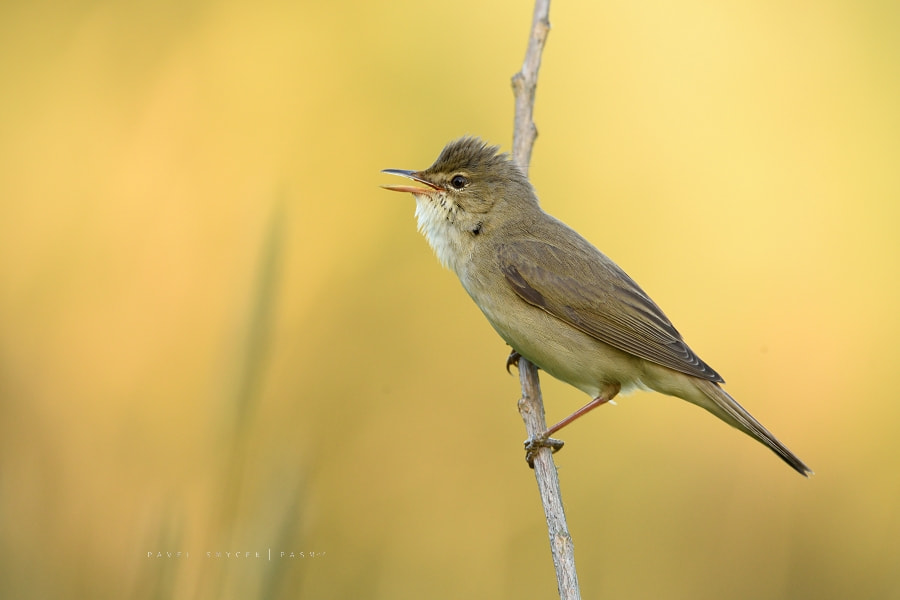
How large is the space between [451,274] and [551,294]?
1.99m

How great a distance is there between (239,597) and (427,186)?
309 cm

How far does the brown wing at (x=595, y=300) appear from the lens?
3.82 metres

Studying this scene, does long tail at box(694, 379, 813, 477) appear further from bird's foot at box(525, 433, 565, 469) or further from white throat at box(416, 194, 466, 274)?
white throat at box(416, 194, 466, 274)

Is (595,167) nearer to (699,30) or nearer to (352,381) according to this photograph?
(699,30)

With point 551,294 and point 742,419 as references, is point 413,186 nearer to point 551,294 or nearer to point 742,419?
point 551,294

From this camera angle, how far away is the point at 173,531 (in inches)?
53.7

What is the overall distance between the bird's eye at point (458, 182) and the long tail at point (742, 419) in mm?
1513

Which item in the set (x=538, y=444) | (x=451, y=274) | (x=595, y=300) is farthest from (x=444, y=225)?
(x=451, y=274)

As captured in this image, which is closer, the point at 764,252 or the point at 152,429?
the point at 152,429

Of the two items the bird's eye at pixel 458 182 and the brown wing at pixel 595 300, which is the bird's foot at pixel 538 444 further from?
the bird's eye at pixel 458 182

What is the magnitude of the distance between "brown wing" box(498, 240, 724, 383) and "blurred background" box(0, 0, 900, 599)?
113 cm

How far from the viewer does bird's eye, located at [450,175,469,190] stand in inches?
167

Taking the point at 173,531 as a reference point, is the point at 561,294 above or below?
above

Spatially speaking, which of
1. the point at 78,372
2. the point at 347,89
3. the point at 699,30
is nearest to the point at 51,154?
the point at 78,372
